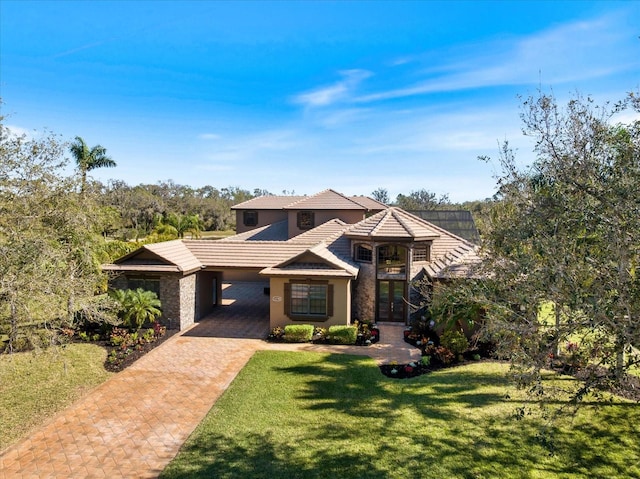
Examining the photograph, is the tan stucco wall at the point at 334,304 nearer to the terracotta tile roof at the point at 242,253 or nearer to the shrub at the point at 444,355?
the terracotta tile roof at the point at 242,253

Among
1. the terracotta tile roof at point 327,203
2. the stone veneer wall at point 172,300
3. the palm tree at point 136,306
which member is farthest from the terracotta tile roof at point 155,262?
the terracotta tile roof at point 327,203

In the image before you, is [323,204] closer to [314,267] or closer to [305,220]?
[305,220]

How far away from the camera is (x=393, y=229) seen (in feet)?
70.6

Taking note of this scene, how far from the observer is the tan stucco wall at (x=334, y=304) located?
19.3 m

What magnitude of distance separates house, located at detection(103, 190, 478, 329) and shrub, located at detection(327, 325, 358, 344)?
1.05 m

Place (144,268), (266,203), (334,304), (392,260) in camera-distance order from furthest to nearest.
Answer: (266,203) → (392,260) → (144,268) → (334,304)

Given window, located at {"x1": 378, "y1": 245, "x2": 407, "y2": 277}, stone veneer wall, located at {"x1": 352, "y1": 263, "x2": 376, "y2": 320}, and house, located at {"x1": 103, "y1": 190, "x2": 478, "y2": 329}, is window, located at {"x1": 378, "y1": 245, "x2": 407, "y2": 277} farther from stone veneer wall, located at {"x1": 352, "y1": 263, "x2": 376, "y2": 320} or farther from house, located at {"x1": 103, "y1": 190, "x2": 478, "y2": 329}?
stone veneer wall, located at {"x1": 352, "y1": 263, "x2": 376, "y2": 320}

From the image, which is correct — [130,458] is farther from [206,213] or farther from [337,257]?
[206,213]

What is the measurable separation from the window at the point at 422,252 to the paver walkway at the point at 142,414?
553cm

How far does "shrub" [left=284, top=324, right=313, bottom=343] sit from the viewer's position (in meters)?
18.3

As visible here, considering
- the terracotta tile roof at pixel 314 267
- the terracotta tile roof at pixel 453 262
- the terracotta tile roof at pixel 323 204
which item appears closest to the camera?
the terracotta tile roof at pixel 453 262

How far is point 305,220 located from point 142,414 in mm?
23439

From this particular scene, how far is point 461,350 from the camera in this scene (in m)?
16.0

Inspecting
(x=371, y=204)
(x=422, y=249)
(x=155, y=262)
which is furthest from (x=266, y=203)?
(x=422, y=249)
